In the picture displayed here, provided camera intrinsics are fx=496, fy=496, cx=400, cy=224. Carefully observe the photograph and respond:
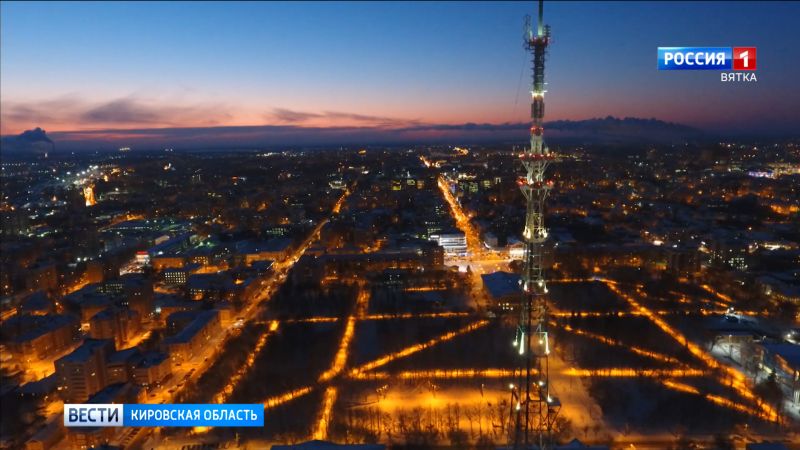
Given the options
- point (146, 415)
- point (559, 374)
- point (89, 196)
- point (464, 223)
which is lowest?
point (559, 374)

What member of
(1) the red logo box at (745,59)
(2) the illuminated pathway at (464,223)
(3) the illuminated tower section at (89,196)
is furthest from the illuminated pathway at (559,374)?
(3) the illuminated tower section at (89,196)

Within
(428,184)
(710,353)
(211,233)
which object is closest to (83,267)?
(211,233)

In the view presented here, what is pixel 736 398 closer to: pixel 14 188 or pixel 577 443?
pixel 577 443

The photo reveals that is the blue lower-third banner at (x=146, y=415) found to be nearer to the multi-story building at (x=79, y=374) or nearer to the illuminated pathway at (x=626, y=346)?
the multi-story building at (x=79, y=374)

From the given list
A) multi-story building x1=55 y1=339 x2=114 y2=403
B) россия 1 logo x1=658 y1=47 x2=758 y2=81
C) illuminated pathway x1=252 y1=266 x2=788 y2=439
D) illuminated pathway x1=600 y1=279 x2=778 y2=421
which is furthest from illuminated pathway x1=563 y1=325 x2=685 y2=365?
multi-story building x1=55 y1=339 x2=114 y2=403

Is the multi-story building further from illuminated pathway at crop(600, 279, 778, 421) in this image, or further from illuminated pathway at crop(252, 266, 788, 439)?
illuminated pathway at crop(600, 279, 778, 421)

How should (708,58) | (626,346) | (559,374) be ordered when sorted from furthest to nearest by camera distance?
(626,346) < (559,374) < (708,58)

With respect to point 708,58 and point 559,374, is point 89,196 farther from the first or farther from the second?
point 708,58

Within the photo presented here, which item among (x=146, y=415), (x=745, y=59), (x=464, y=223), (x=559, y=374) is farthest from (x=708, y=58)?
(x=464, y=223)
